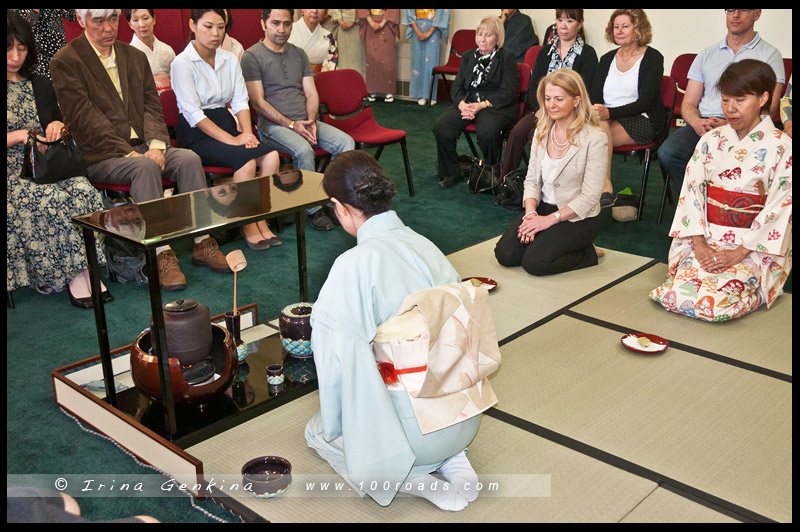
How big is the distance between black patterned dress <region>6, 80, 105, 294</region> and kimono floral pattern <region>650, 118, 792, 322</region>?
2267 mm

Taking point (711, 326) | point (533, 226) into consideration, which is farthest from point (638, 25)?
point (711, 326)

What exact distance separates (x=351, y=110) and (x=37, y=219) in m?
2.05

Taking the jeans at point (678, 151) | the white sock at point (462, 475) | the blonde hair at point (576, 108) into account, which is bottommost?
the white sock at point (462, 475)

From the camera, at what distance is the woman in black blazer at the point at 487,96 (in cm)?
470

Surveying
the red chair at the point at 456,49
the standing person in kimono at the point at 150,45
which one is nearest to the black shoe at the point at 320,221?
the standing person in kimono at the point at 150,45

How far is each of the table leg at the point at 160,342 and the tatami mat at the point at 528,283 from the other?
1.15 metres

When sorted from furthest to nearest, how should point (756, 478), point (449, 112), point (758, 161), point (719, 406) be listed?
point (449, 112) → point (758, 161) → point (719, 406) → point (756, 478)

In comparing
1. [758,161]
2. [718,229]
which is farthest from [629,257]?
[758,161]

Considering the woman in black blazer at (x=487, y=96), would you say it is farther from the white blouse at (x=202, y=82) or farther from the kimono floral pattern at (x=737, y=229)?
the kimono floral pattern at (x=737, y=229)

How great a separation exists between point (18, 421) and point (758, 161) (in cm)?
263

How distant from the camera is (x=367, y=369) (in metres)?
1.79

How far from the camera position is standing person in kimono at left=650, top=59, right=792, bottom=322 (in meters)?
2.90

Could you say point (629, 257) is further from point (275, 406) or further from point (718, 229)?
point (275, 406)
